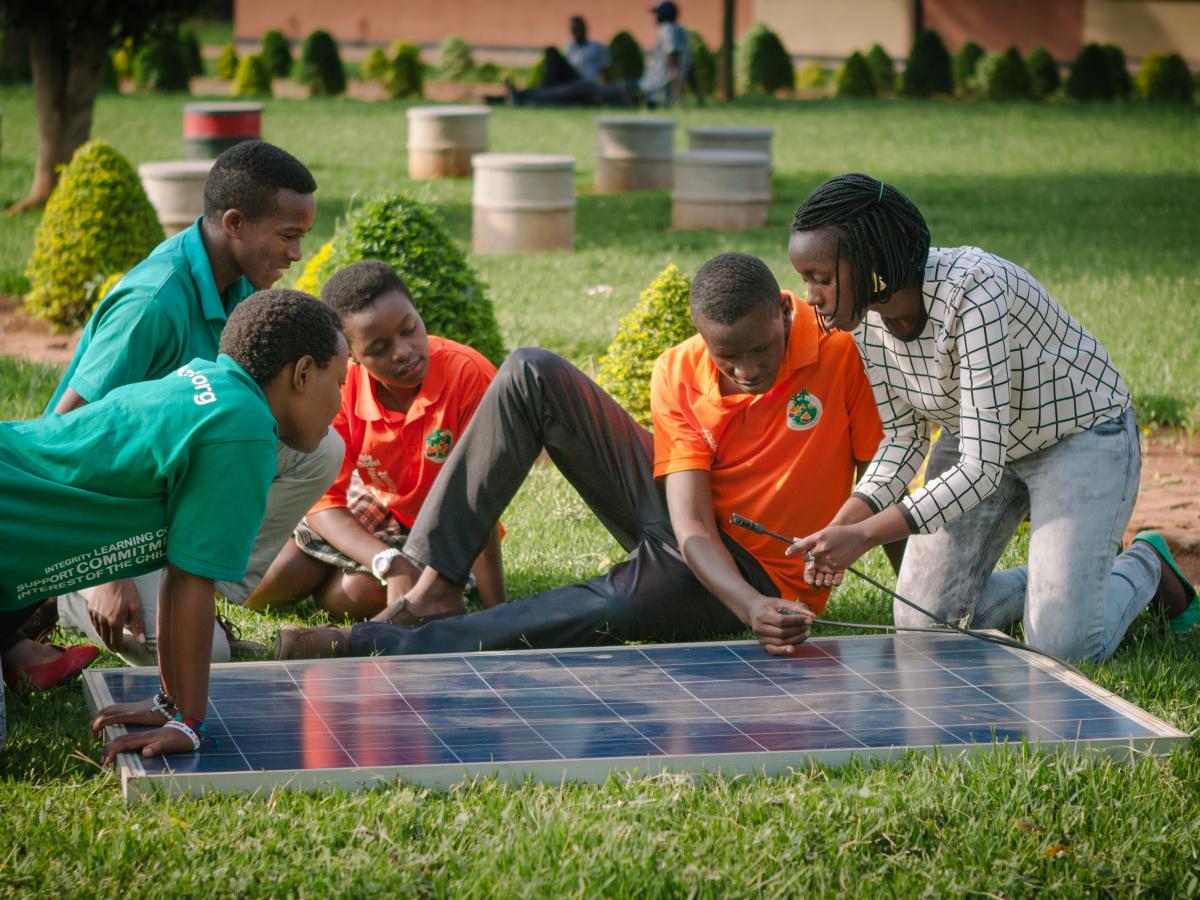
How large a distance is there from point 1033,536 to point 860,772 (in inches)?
56.6

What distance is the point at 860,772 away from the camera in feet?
12.2

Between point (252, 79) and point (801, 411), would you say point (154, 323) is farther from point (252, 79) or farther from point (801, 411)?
point (252, 79)

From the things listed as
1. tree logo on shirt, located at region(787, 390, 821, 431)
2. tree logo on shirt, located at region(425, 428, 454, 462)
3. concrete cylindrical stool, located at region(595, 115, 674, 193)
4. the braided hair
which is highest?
concrete cylindrical stool, located at region(595, 115, 674, 193)

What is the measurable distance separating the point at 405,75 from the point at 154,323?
78.9ft

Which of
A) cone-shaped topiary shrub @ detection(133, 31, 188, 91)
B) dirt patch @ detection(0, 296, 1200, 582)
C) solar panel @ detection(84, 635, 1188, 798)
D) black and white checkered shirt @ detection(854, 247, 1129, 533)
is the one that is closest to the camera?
solar panel @ detection(84, 635, 1188, 798)

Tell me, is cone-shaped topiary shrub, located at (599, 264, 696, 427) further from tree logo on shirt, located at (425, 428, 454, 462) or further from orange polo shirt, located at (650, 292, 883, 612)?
orange polo shirt, located at (650, 292, 883, 612)

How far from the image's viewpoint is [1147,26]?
100ft

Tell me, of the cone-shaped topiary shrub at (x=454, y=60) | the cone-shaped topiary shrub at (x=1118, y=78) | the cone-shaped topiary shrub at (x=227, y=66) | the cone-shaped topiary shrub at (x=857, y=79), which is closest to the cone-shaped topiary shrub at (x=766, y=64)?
the cone-shaped topiary shrub at (x=857, y=79)

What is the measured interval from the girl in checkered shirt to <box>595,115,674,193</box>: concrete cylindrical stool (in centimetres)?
1196

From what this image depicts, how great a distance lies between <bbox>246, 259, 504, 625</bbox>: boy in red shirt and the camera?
515cm

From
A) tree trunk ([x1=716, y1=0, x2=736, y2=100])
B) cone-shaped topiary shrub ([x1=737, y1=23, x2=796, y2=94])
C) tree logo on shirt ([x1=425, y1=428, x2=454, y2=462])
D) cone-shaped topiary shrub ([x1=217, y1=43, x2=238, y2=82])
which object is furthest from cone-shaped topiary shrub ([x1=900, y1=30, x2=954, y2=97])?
tree logo on shirt ([x1=425, y1=428, x2=454, y2=462])

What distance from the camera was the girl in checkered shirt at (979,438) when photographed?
4.38 m

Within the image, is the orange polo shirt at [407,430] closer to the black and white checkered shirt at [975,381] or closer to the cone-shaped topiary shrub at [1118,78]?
the black and white checkered shirt at [975,381]

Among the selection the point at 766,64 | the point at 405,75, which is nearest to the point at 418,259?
the point at 405,75
